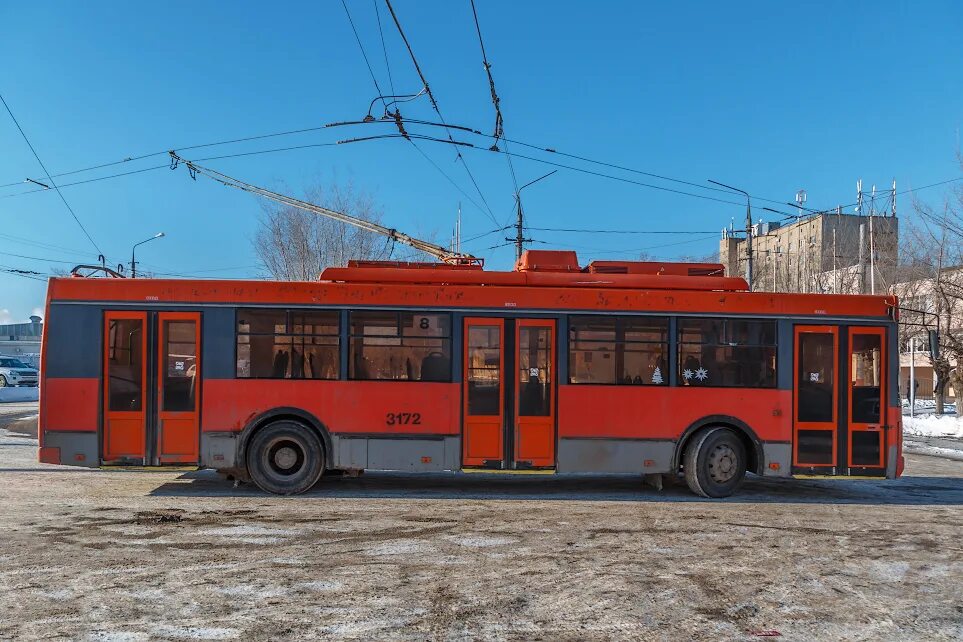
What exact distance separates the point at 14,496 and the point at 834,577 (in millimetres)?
10091

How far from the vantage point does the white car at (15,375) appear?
40875 millimetres

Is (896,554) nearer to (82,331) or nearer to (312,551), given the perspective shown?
(312,551)

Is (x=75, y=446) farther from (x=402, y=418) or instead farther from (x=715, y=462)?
(x=715, y=462)

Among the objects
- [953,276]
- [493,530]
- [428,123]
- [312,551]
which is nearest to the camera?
[312,551]

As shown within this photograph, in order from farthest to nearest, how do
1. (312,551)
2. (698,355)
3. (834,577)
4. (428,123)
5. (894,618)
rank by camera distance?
1. (428,123)
2. (698,355)
3. (312,551)
4. (834,577)
5. (894,618)

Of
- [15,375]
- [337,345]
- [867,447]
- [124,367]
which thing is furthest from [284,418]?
[15,375]

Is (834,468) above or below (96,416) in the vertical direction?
below

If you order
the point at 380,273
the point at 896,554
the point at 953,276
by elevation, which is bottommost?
the point at 896,554

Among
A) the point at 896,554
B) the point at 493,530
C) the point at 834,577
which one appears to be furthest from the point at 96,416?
the point at 896,554

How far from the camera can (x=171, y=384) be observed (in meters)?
9.95

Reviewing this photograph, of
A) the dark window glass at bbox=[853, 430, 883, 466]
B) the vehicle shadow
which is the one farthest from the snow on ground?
the dark window glass at bbox=[853, 430, 883, 466]

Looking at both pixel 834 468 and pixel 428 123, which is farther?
pixel 428 123

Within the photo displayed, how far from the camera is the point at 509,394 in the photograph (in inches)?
393

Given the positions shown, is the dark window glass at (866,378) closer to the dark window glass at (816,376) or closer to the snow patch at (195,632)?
the dark window glass at (816,376)
